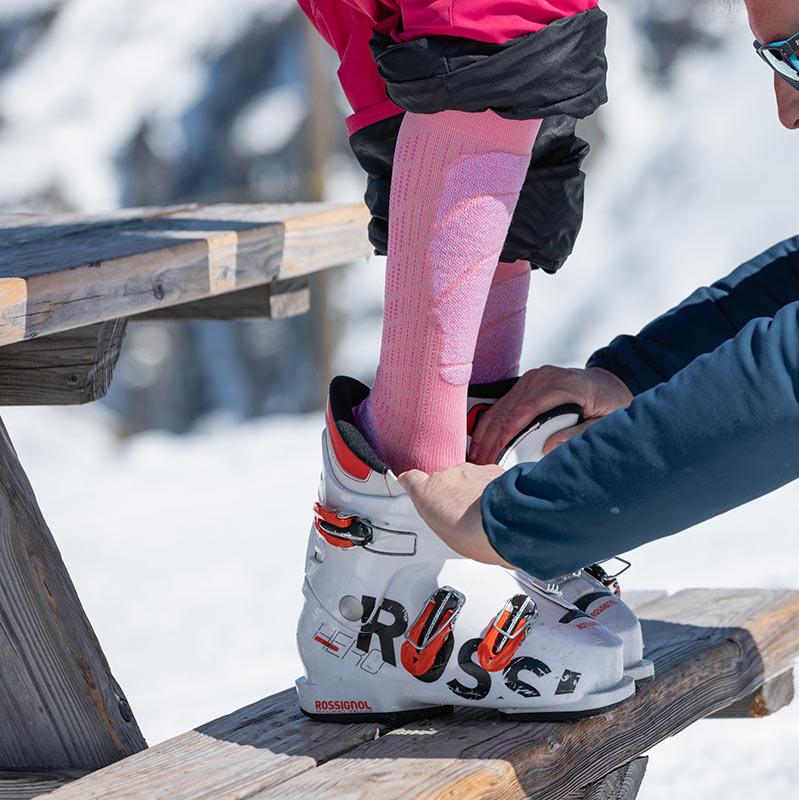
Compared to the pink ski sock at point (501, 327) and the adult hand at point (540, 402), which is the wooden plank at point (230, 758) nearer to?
the adult hand at point (540, 402)

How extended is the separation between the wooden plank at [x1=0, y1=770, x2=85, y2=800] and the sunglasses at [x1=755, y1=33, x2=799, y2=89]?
979 mm

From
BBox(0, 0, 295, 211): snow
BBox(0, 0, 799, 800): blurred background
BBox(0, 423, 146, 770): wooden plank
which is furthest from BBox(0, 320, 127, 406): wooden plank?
BBox(0, 0, 295, 211): snow

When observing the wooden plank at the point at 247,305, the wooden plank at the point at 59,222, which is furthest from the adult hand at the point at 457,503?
the wooden plank at the point at 247,305

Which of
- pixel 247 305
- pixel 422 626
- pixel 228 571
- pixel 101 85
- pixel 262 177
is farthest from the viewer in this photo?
pixel 101 85

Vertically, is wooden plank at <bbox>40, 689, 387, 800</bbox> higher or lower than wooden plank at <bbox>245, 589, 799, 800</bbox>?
higher

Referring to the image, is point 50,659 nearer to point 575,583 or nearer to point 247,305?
point 575,583

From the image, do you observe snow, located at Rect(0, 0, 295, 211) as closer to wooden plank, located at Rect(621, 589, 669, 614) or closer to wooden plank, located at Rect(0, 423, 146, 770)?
wooden plank, located at Rect(621, 589, 669, 614)

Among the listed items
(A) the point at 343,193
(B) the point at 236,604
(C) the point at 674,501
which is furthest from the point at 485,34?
(A) the point at 343,193

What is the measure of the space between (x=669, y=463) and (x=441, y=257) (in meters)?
0.31

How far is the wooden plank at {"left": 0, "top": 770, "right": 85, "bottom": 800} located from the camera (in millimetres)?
1305

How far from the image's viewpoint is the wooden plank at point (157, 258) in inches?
48.6

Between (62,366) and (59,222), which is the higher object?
(59,222)

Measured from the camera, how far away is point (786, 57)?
1.12 metres

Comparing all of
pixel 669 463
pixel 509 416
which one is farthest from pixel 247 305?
pixel 669 463
